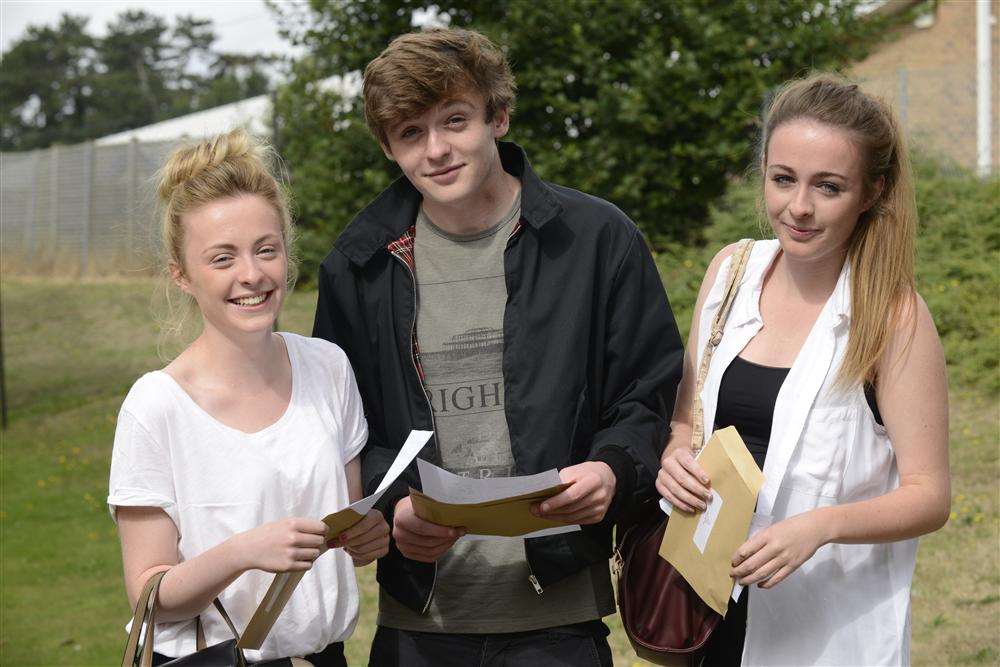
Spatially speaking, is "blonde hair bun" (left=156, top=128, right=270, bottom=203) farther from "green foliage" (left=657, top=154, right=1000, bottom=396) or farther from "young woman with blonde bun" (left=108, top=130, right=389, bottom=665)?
"green foliage" (left=657, top=154, right=1000, bottom=396)

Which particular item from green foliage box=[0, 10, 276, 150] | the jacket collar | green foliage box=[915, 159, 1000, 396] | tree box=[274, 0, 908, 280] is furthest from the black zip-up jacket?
A: green foliage box=[0, 10, 276, 150]

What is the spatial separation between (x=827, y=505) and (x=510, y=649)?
2.63 ft

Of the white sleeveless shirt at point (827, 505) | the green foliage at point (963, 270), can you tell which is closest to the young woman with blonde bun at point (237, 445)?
the white sleeveless shirt at point (827, 505)

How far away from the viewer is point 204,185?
259cm

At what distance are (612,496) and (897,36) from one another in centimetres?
1224

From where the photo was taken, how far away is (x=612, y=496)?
2617 millimetres

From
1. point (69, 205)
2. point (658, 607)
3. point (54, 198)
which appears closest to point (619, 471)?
point (658, 607)

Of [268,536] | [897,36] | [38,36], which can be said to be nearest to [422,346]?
[268,536]

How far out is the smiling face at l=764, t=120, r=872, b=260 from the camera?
8.46 ft

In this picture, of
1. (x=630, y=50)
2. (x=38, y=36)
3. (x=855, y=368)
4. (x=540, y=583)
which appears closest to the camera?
(x=855, y=368)

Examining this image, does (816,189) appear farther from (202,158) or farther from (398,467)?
(202,158)

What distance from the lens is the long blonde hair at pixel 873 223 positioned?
2.53 meters

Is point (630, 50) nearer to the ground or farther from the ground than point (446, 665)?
farther from the ground

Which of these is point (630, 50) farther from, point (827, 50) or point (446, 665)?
point (446, 665)
